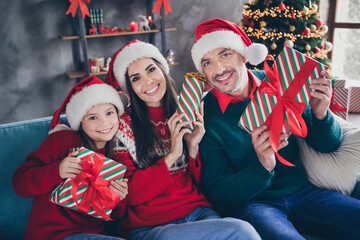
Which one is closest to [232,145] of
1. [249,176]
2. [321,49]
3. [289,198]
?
[249,176]

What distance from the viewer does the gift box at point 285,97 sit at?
1.38 m

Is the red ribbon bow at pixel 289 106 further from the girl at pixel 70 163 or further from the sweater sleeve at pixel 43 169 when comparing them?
the sweater sleeve at pixel 43 169

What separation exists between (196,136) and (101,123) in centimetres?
49

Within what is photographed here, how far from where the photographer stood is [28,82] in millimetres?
4289

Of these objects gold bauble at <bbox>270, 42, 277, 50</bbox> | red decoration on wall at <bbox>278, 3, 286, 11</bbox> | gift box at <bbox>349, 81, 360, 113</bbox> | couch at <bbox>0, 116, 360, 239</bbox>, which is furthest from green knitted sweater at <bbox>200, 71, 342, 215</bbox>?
gift box at <bbox>349, 81, 360, 113</bbox>

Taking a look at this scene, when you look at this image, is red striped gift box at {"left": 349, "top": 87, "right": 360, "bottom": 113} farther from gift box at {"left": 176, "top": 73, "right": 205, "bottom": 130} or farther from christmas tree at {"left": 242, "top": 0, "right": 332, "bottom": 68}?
gift box at {"left": 176, "top": 73, "right": 205, "bottom": 130}

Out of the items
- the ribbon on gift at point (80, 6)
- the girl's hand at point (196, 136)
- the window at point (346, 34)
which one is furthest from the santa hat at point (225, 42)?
the window at point (346, 34)

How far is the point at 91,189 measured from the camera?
4.52ft

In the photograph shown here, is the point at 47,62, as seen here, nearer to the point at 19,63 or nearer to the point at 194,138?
the point at 19,63

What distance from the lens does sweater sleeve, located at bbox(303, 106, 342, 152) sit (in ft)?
5.28

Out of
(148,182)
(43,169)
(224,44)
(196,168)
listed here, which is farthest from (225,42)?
(43,169)

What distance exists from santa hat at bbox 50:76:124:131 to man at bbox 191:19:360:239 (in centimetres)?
54

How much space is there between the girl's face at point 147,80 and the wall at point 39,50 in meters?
3.09

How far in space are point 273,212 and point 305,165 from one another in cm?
40
